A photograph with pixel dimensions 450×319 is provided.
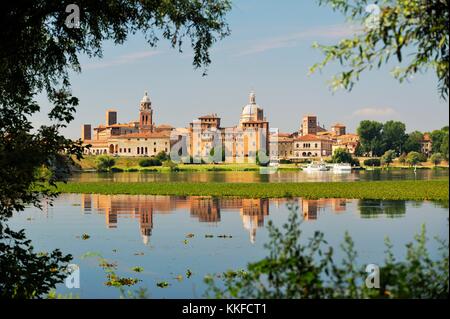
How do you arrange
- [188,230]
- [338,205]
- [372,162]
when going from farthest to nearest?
[372,162]
[338,205]
[188,230]

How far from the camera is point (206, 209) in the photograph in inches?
1293

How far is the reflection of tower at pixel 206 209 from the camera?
27891 millimetres

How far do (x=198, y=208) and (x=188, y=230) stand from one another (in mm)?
10281

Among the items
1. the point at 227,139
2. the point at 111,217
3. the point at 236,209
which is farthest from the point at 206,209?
the point at 227,139

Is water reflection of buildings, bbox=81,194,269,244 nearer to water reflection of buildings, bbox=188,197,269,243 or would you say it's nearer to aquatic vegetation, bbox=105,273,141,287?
water reflection of buildings, bbox=188,197,269,243

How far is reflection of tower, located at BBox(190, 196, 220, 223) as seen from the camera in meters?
27.9

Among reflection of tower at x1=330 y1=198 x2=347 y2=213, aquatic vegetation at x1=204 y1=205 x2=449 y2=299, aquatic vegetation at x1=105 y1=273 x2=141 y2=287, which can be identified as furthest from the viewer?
reflection of tower at x1=330 y1=198 x2=347 y2=213

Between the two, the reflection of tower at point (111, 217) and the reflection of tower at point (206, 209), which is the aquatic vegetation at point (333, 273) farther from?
the reflection of tower at point (206, 209)

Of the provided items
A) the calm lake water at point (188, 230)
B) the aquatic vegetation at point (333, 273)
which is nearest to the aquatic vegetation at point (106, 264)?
the calm lake water at point (188, 230)

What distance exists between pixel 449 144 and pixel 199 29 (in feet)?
25.6

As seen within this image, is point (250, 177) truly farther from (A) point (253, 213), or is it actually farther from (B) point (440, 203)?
(A) point (253, 213)

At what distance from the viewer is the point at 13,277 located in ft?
40.3

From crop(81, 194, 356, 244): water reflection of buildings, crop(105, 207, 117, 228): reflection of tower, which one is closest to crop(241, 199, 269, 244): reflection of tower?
crop(81, 194, 356, 244): water reflection of buildings

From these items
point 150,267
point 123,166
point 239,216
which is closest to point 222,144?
point 123,166
